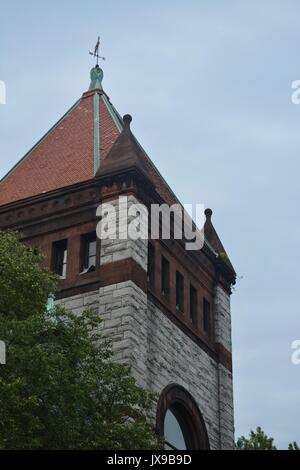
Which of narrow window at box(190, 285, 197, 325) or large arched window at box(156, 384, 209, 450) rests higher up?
narrow window at box(190, 285, 197, 325)

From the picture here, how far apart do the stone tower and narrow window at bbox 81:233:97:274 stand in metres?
0.04

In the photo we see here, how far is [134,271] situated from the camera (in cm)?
3066

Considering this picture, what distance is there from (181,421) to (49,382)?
1107 centimetres

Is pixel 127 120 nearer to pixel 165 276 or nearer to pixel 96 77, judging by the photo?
pixel 165 276

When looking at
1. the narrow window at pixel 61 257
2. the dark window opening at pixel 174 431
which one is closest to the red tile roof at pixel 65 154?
the narrow window at pixel 61 257

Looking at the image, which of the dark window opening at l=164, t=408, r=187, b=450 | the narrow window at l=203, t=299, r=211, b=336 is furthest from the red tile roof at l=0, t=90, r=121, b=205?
the dark window opening at l=164, t=408, r=187, b=450

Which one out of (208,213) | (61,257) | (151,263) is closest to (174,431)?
(151,263)

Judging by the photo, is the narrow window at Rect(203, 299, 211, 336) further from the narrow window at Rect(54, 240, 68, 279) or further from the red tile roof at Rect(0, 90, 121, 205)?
the red tile roof at Rect(0, 90, 121, 205)

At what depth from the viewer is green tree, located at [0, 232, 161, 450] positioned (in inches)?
833

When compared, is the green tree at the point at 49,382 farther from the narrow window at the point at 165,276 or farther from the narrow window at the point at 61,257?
the narrow window at the point at 165,276

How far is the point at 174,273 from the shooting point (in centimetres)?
3419

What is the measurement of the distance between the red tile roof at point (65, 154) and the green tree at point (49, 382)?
10.5 metres
